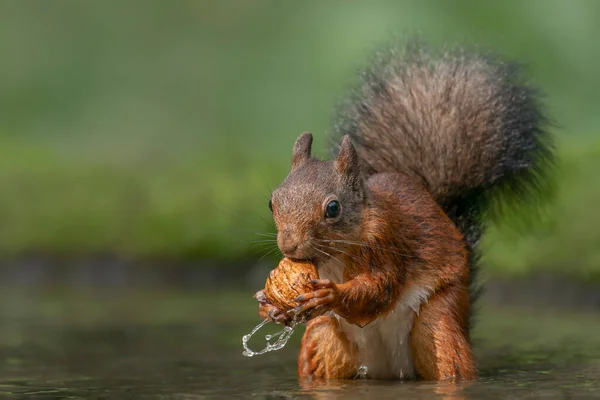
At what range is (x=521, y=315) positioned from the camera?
24.6 feet

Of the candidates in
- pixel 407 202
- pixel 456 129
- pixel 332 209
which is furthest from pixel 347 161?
pixel 456 129

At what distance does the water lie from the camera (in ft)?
15.0

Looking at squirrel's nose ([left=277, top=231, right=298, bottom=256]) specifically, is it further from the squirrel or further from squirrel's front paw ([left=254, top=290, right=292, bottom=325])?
squirrel's front paw ([left=254, top=290, right=292, bottom=325])

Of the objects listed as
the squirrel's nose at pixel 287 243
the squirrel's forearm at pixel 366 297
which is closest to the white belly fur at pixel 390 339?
the squirrel's forearm at pixel 366 297

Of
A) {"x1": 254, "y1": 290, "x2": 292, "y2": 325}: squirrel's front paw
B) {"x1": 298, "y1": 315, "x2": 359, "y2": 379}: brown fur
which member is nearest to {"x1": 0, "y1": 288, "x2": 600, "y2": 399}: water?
{"x1": 298, "y1": 315, "x2": 359, "y2": 379}: brown fur

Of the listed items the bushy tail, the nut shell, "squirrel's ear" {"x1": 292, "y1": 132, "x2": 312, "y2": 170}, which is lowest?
the nut shell

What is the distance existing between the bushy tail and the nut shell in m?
1.14

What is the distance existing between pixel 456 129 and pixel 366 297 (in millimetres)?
1213

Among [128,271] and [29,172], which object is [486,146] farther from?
[29,172]

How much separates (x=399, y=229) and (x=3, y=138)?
880 cm

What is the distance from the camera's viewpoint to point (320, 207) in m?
4.56

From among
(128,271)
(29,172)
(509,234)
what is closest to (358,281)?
(509,234)

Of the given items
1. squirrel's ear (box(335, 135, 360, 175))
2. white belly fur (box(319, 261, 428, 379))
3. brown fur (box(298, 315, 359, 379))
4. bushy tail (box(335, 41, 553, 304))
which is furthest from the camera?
bushy tail (box(335, 41, 553, 304))

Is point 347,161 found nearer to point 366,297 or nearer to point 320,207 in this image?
point 320,207
